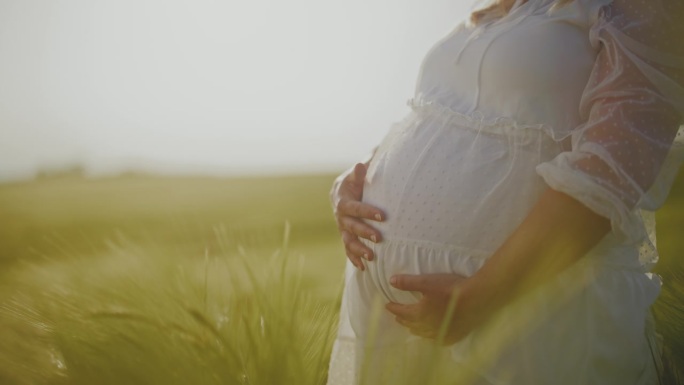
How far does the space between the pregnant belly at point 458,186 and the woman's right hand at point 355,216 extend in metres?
0.03

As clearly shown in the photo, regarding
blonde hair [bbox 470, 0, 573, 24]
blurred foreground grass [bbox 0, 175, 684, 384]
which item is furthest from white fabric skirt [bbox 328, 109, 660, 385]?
blonde hair [bbox 470, 0, 573, 24]

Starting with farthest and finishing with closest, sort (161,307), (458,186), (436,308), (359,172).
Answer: (359,172) < (458,186) < (436,308) < (161,307)

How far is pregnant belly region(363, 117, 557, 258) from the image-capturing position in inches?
37.0

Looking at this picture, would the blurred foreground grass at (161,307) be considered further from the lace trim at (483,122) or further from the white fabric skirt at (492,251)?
the lace trim at (483,122)

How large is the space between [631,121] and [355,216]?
1.85 feet

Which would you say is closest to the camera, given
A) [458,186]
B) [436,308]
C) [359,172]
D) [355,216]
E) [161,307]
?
[161,307]

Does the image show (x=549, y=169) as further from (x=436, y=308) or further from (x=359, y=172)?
(x=359, y=172)

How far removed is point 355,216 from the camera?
3.79 ft

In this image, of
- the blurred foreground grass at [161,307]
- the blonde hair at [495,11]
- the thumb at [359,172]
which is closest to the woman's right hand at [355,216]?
the thumb at [359,172]

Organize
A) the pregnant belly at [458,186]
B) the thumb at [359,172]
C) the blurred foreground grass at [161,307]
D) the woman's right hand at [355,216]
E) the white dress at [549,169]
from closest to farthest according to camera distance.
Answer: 1. the blurred foreground grass at [161,307]
2. the white dress at [549,169]
3. the pregnant belly at [458,186]
4. the woman's right hand at [355,216]
5. the thumb at [359,172]

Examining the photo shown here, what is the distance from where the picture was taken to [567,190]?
81 centimetres

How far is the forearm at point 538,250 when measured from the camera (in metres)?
0.82

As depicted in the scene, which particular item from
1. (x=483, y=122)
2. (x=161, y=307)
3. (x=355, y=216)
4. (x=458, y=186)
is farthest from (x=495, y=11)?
(x=161, y=307)

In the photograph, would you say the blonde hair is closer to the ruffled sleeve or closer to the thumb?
the ruffled sleeve
